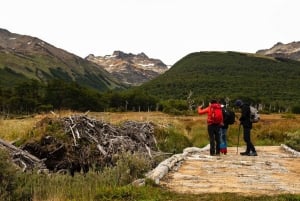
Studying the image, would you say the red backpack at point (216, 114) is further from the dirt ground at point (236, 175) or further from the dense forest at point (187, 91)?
the dense forest at point (187, 91)

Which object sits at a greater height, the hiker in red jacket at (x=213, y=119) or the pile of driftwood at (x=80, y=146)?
the hiker in red jacket at (x=213, y=119)

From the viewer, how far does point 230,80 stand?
15312cm

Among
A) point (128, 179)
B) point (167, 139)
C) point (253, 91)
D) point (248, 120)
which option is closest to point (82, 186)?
point (128, 179)

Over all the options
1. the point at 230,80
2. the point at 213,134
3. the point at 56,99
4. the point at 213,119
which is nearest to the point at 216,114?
the point at 213,119

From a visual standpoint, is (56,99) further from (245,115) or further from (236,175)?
(236,175)

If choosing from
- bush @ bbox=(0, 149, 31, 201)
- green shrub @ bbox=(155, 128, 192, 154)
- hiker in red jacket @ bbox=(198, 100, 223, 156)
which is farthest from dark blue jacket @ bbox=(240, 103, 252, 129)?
bush @ bbox=(0, 149, 31, 201)

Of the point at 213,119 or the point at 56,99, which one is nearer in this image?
the point at 213,119

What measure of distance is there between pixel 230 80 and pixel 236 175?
144 m

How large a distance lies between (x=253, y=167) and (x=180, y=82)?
144m

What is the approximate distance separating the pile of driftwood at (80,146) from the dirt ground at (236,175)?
2.39m

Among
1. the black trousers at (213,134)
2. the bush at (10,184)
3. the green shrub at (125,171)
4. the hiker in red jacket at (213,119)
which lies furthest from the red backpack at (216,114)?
the bush at (10,184)

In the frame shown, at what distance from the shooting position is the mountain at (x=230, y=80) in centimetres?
13500

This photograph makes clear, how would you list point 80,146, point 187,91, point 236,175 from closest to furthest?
point 236,175
point 80,146
point 187,91

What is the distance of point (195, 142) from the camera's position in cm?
2298
